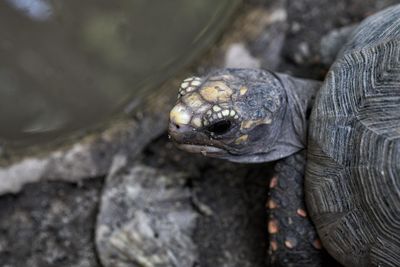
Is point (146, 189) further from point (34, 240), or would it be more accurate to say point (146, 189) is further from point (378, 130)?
point (378, 130)

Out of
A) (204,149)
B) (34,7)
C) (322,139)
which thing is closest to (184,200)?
(204,149)

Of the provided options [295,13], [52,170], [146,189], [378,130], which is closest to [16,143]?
[52,170]

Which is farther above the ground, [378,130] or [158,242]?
[378,130]

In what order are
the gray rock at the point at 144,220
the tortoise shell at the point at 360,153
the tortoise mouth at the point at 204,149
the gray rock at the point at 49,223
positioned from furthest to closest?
the gray rock at the point at 49,223
the gray rock at the point at 144,220
the tortoise mouth at the point at 204,149
the tortoise shell at the point at 360,153

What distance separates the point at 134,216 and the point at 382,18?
4.82 ft

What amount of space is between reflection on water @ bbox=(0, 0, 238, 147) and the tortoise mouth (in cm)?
75

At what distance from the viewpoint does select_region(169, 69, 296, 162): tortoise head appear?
219cm

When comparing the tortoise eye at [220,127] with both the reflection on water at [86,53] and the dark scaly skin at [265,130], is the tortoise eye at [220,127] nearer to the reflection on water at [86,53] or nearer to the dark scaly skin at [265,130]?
the dark scaly skin at [265,130]

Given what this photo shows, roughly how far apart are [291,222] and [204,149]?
0.50m

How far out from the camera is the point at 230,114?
7.20 ft

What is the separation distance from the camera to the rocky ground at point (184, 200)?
8.99ft

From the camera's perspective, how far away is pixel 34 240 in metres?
2.92

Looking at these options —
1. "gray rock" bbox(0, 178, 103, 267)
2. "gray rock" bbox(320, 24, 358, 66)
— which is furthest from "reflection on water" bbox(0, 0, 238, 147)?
"gray rock" bbox(320, 24, 358, 66)

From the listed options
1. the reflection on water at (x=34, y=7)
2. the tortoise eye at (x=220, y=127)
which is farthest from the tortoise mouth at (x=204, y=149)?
the reflection on water at (x=34, y=7)
